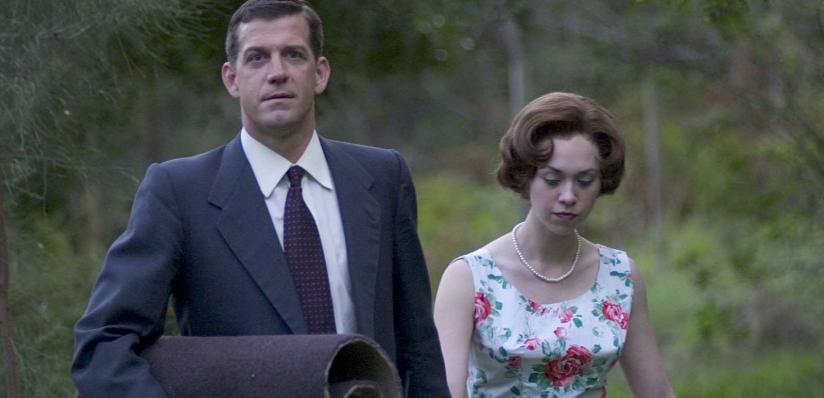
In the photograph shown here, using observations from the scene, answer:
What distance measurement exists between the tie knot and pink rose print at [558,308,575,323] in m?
1.24

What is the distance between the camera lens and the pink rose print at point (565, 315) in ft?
15.2

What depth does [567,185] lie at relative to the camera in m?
4.57

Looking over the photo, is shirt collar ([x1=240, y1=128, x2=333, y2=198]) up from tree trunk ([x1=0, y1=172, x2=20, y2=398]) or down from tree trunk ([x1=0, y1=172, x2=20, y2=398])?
up

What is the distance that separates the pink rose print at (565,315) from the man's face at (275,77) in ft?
4.02

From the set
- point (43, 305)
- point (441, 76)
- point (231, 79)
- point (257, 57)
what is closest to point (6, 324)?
point (43, 305)

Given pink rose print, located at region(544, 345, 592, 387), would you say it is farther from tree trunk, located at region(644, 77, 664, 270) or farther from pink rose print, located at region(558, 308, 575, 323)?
tree trunk, located at region(644, 77, 664, 270)

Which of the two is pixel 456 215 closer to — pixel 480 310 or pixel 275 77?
pixel 480 310

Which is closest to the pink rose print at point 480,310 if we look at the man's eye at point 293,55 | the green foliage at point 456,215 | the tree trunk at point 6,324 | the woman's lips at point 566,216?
the woman's lips at point 566,216

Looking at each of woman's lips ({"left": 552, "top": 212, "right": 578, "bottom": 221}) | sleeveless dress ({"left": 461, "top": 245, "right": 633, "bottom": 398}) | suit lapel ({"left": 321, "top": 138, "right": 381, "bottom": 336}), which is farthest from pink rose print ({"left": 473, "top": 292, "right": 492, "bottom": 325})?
suit lapel ({"left": 321, "top": 138, "right": 381, "bottom": 336})

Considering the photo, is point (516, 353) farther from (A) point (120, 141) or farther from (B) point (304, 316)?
(A) point (120, 141)

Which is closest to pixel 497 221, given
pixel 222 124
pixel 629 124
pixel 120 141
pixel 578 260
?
pixel 629 124

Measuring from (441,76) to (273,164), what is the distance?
836 centimetres

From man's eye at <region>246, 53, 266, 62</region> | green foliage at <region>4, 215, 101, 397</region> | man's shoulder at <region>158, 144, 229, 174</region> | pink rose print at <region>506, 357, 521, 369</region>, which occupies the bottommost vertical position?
green foliage at <region>4, 215, 101, 397</region>

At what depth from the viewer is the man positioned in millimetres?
3452
